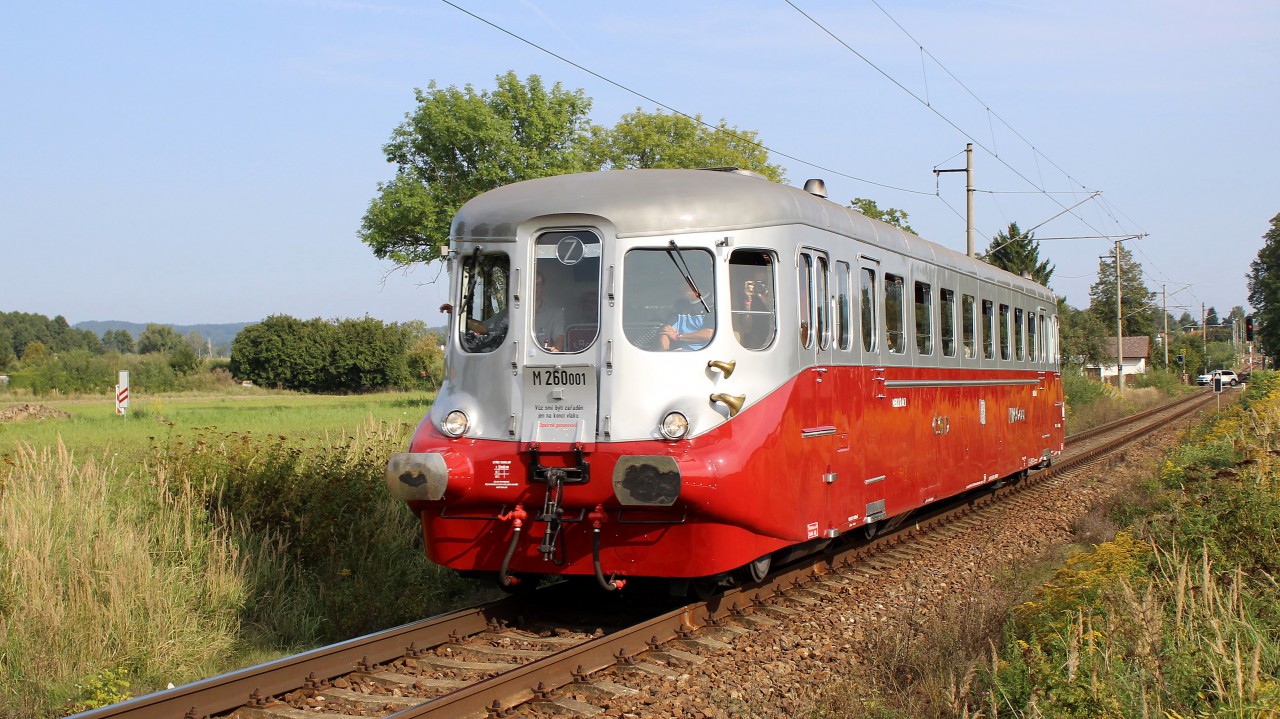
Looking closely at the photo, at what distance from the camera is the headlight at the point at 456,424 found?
307 inches

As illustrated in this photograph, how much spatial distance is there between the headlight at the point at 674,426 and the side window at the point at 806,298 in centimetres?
134

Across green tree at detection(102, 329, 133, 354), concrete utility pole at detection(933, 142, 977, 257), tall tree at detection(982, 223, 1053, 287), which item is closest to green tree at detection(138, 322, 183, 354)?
green tree at detection(102, 329, 133, 354)

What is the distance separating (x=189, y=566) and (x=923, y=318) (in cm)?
718

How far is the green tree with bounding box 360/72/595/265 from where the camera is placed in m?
34.5

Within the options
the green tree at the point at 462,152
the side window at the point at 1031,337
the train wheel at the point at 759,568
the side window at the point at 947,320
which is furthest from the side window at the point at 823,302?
the green tree at the point at 462,152

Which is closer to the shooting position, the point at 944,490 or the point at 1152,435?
the point at 944,490

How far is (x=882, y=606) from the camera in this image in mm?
8680

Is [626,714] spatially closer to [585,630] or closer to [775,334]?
[585,630]

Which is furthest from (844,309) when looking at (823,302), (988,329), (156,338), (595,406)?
(156,338)

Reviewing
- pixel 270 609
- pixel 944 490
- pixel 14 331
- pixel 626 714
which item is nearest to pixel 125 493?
pixel 270 609

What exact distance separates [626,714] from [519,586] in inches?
108

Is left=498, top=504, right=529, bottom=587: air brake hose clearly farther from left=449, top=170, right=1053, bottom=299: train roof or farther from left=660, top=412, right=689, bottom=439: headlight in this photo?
left=449, top=170, right=1053, bottom=299: train roof

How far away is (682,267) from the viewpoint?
7.76 metres

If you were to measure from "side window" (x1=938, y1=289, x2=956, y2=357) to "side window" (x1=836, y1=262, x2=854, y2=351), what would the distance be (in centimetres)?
280
